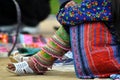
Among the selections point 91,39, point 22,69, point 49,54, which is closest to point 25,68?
point 22,69

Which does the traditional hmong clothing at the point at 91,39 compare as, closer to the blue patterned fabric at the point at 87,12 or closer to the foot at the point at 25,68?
the blue patterned fabric at the point at 87,12

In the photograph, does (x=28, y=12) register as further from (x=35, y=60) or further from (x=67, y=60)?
(x=35, y=60)

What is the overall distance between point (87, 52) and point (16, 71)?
47 cm

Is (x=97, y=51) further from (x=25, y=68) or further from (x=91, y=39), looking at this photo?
(x=25, y=68)

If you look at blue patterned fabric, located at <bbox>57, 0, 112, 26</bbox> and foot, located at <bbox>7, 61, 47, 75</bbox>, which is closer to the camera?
blue patterned fabric, located at <bbox>57, 0, 112, 26</bbox>

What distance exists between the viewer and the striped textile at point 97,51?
9.04ft

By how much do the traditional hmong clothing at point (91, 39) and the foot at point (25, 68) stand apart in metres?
0.23

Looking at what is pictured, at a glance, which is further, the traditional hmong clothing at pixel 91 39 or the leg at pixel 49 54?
the leg at pixel 49 54

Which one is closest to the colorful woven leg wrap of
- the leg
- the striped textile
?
the leg

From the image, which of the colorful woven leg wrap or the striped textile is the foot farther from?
the striped textile

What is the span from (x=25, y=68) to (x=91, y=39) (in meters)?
0.48

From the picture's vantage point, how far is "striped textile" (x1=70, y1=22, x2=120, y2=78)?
275cm

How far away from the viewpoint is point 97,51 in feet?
9.06

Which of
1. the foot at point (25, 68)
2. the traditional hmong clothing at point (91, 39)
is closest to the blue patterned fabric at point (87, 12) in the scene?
the traditional hmong clothing at point (91, 39)
